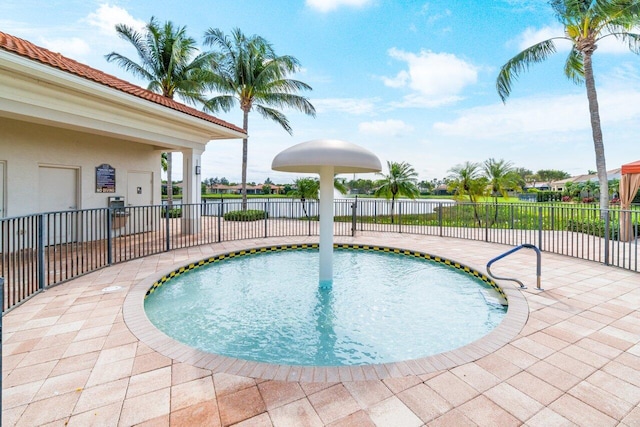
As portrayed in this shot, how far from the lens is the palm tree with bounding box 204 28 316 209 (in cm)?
1523

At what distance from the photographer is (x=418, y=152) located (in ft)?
64.0

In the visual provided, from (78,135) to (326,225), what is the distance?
7.95m

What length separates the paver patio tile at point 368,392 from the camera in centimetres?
230

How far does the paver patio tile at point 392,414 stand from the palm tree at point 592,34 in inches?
471

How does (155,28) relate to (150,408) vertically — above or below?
above

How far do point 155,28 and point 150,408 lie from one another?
17.3 metres

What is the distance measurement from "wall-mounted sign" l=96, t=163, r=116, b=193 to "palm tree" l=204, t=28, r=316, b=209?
19.3 ft

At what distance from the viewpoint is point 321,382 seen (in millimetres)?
2529

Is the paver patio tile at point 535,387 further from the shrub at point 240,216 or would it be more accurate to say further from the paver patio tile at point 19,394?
the shrub at point 240,216

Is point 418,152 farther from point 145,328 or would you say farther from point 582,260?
point 145,328

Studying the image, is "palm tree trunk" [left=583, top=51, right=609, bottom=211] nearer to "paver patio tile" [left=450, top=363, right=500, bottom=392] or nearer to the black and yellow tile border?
the black and yellow tile border

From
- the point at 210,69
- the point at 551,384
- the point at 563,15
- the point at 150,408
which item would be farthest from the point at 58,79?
the point at 563,15

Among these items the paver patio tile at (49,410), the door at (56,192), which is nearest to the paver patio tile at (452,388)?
the paver patio tile at (49,410)

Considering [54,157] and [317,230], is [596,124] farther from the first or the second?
[54,157]
